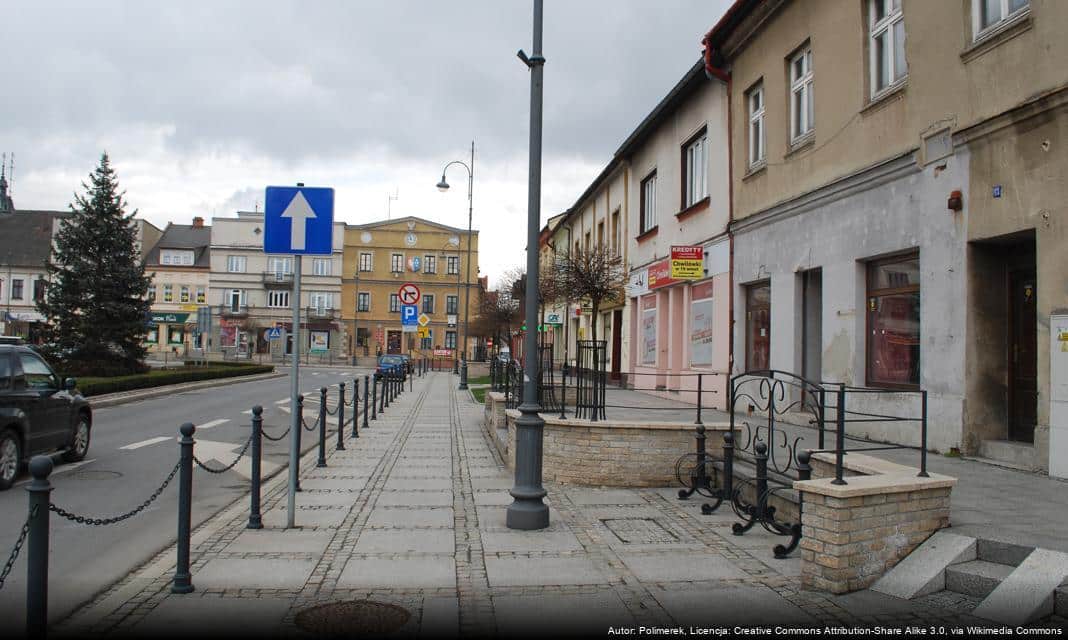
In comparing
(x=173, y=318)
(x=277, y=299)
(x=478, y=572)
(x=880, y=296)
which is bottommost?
(x=478, y=572)

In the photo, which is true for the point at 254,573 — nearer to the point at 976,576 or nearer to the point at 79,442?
the point at 976,576

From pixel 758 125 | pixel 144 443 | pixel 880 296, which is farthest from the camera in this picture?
pixel 758 125

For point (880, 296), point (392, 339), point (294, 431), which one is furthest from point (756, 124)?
point (392, 339)

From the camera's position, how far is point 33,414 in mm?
9734

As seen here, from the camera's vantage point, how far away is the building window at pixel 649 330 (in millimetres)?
21141

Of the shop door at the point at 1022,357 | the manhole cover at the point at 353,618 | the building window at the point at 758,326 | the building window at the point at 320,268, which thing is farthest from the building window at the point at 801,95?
the building window at the point at 320,268

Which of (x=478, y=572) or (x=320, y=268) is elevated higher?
(x=320, y=268)

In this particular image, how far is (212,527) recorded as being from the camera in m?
7.10

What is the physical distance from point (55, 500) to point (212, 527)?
2.51 meters

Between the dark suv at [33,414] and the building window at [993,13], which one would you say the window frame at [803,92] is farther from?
the dark suv at [33,414]

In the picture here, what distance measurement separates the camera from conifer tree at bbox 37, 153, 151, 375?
2909 centimetres

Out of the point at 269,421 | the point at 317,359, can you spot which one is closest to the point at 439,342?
the point at 317,359

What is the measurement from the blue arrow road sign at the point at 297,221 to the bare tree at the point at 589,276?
553 inches

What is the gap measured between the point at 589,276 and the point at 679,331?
366 cm
